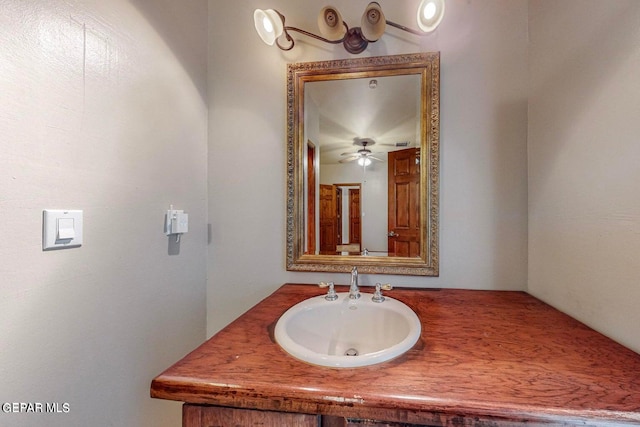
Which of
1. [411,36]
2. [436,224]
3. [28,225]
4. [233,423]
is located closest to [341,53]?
[411,36]

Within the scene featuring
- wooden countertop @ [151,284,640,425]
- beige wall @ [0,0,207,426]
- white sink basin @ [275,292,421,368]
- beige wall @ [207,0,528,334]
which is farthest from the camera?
beige wall @ [207,0,528,334]

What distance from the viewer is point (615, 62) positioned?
703 millimetres

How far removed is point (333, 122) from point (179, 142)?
2.21ft

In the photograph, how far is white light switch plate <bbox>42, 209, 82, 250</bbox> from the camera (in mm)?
625

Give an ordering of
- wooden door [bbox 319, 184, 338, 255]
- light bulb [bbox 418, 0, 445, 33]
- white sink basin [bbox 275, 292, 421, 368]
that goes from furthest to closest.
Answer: wooden door [bbox 319, 184, 338, 255] → light bulb [bbox 418, 0, 445, 33] → white sink basin [bbox 275, 292, 421, 368]

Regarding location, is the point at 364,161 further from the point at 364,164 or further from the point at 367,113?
the point at 367,113

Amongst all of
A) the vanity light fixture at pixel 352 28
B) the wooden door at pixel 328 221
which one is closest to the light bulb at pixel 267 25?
the vanity light fixture at pixel 352 28

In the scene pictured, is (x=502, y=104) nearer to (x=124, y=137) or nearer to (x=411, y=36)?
(x=411, y=36)

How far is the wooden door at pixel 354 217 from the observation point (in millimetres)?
1207

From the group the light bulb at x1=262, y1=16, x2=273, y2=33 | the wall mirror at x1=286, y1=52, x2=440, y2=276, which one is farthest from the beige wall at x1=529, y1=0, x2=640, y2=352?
the light bulb at x1=262, y1=16, x2=273, y2=33

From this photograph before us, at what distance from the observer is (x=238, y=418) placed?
514 millimetres

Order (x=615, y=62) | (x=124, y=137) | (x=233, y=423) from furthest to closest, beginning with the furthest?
(x=124, y=137) → (x=615, y=62) → (x=233, y=423)

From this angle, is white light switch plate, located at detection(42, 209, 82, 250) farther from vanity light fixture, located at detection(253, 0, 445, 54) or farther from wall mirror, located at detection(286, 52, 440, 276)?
vanity light fixture, located at detection(253, 0, 445, 54)

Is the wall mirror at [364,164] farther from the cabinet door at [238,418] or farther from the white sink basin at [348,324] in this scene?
the cabinet door at [238,418]
